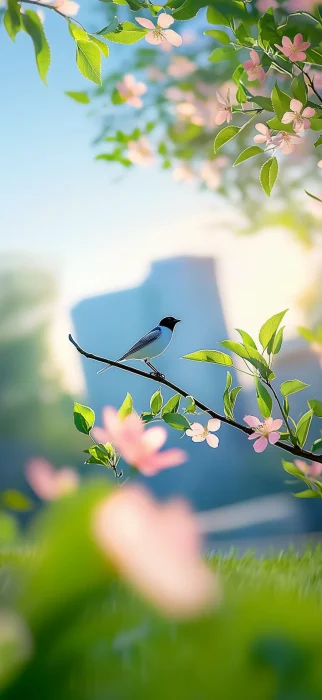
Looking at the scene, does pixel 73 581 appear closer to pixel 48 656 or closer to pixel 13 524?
pixel 48 656

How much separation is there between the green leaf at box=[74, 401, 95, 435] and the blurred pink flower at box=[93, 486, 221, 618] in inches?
31.7

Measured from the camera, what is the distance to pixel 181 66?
6.30 ft

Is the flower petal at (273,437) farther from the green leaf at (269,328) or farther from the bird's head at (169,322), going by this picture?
the bird's head at (169,322)

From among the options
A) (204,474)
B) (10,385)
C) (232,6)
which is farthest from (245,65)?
(10,385)

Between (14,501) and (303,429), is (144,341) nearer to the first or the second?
(303,429)

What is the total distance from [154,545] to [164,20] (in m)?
0.88

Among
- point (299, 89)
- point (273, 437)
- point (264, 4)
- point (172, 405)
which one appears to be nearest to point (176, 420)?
point (172, 405)

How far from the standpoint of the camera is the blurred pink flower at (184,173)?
1.82 metres

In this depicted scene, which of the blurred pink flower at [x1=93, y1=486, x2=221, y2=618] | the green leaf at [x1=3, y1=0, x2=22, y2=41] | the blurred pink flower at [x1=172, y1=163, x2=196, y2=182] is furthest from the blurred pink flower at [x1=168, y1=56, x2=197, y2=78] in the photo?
the blurred pink flower at [x1=93, y1=486, x2=221, y2=618]

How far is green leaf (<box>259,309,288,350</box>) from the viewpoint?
0.73 metres

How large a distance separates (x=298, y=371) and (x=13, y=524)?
9.19 feet

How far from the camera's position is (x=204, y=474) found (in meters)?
3.34

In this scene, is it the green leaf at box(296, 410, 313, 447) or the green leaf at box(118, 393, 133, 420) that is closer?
the green leaf at box(296, 410, 313, 447)

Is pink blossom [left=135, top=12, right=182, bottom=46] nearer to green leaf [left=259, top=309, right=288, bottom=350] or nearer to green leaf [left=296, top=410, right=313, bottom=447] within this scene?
green leaf [left=259, top=309, right=288, bottom=350]
